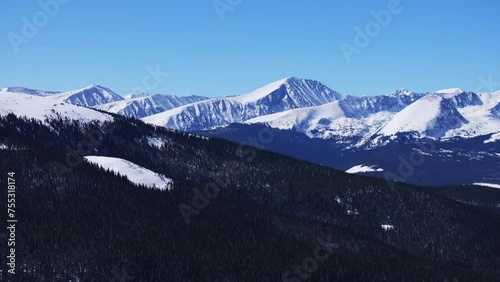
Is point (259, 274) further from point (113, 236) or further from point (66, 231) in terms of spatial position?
point (66, 231)

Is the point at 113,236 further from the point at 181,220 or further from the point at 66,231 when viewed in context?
the point at 181,220

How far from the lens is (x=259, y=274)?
166500 millimetres

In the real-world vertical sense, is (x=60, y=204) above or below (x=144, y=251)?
above

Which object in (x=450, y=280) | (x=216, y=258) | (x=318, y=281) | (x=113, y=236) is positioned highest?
(x=113, y=236)

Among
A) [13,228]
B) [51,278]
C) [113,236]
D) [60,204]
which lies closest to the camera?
[51,278]

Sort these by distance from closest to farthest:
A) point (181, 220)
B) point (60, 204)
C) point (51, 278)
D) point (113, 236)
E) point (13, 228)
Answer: point (51, 278), point (13, 228), point (113, 236), point (60, 204), point (181, 220)

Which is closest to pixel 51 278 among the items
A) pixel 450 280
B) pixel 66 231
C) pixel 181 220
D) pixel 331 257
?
pixel 66 231

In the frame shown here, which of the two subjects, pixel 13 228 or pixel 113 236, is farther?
pixel 113 236


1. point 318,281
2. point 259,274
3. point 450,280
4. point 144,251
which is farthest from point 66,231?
point 450,280

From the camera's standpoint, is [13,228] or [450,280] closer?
[13,228]

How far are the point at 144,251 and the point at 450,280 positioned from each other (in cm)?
11230

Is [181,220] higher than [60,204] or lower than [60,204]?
lower

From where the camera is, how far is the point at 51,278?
145 metres

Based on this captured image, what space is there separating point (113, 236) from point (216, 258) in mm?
33747
